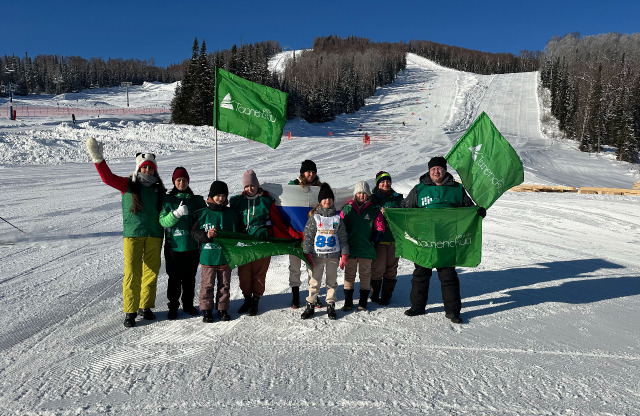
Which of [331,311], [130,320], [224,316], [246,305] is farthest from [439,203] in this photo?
[130,320]

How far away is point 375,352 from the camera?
13.2 feet

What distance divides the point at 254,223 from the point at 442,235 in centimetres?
220

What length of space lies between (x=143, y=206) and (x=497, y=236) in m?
7.83

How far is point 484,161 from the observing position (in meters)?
5.47

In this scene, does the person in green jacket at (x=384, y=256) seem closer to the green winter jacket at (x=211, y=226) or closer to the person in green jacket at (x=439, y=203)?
the person in green jacket at (x=439, y=203)

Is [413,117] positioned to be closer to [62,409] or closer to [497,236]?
[497,236]

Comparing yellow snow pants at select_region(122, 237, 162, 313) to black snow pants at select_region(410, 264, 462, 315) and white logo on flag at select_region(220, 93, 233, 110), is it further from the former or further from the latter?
black snow pants at select_region(410, 264, 462, 315)

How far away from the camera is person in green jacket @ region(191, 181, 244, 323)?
4.63 m

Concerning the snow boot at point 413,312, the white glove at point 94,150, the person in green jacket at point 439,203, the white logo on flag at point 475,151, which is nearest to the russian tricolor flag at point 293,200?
the person in green jacket at point 439,203

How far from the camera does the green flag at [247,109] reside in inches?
244

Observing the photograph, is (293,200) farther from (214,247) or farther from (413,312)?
(413,312)

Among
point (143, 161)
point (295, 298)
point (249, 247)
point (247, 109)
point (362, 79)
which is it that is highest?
point (362, 79)

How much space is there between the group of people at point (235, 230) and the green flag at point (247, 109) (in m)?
1.47

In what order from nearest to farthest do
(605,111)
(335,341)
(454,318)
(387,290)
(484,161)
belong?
(335,341)
(454,318)
(387,290)
(484,161)
(605,111)
